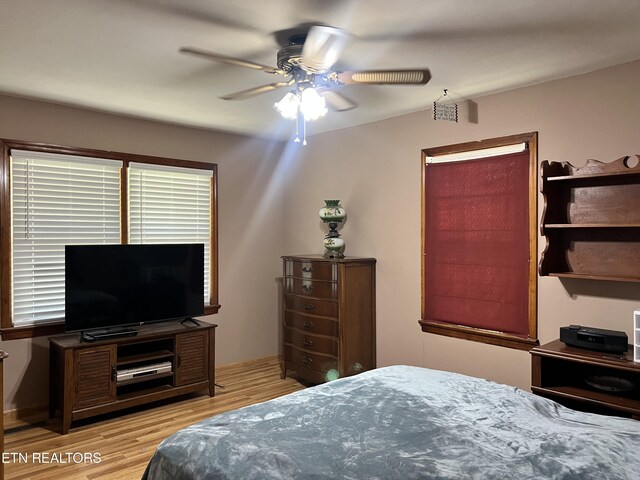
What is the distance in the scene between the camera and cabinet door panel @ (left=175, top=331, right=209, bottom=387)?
3.99 meters

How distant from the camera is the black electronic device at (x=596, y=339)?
2.69 m

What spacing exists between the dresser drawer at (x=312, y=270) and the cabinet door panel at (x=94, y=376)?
1710mm

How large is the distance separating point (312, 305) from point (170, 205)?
1683mm

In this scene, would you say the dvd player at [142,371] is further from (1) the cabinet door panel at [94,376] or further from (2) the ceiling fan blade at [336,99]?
(2) the ceiling fan blade at [336,99]

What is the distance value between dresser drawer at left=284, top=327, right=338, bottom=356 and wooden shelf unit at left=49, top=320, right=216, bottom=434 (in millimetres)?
778

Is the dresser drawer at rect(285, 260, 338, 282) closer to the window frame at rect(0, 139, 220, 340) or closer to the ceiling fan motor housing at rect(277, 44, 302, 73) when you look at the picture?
the window frame at rect(0, 139, 220, 340)

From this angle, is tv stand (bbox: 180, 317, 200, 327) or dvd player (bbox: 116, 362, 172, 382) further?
tv stand (bbox: 180, 317, 200, 327)

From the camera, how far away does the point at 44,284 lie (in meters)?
3.79

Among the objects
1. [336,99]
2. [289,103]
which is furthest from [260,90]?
[336,99]

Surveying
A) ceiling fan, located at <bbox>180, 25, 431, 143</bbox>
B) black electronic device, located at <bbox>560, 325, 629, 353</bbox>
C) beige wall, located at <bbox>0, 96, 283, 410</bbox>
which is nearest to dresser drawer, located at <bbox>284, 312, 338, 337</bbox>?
beige wall, located at <bbox>0, 96, 283, 410</bbox>

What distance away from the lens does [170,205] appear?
4.54 meters

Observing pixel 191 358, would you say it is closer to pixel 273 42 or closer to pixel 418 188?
pixel 418 188

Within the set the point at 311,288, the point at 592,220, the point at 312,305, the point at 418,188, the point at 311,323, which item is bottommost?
the point at 311,323

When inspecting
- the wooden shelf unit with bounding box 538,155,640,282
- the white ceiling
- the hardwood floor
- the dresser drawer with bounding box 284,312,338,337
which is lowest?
the hardwood floor
